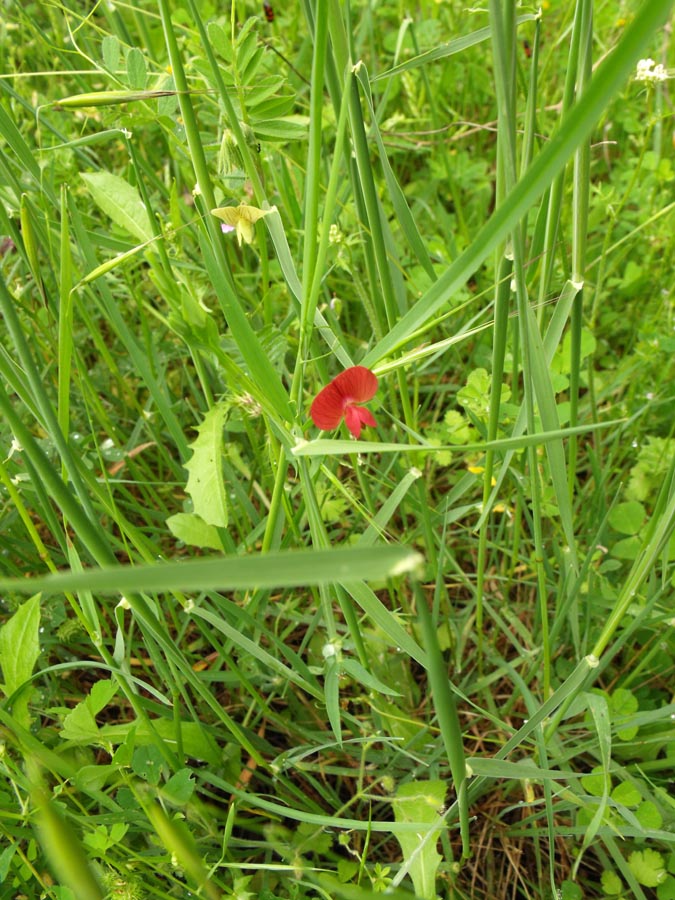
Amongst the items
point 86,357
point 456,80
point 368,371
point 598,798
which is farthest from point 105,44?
point 456,80

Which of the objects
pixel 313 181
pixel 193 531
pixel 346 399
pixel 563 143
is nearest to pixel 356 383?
pixel 346 399

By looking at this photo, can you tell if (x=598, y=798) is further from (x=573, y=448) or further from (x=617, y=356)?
(x=617, y=356)

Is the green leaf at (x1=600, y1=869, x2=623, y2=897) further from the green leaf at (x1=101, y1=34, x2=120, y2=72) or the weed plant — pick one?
the green leaf at (x1=101, y1=34, x2=120, y2=72)

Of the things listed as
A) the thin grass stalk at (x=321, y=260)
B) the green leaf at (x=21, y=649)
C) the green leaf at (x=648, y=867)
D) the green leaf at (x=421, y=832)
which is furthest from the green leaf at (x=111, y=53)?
the green leaf at (x=648, y=867)

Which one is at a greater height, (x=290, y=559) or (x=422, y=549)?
(x=290, y=559)

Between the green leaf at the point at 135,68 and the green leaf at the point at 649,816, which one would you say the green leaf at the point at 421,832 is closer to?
the green leaf at the point at 649,816

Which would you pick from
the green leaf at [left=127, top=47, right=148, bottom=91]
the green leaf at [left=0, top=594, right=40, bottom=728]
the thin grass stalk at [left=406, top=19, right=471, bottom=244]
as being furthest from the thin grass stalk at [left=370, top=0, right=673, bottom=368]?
the thin grass stalk at [left=406, top=19, right=471, bottom=244]

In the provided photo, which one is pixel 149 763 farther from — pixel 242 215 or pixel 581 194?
pixel 581 194
